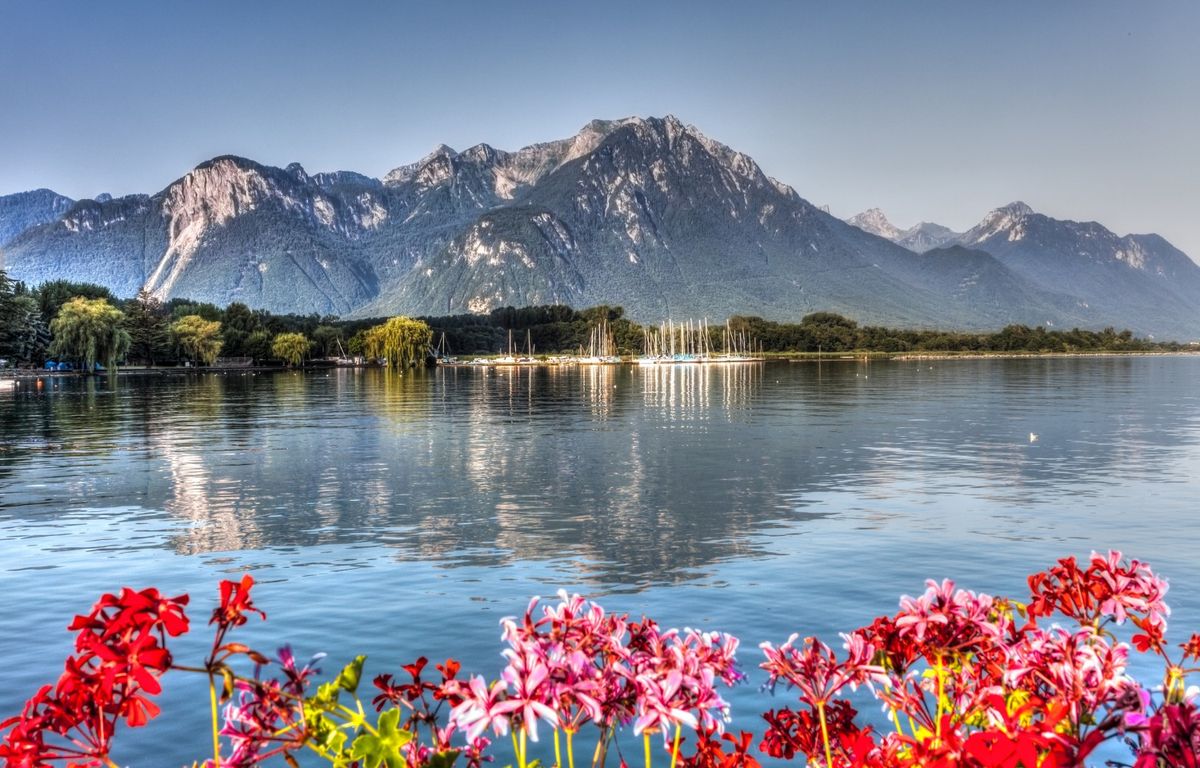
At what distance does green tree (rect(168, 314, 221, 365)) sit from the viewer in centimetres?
17988

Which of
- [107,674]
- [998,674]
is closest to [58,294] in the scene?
[107,674]

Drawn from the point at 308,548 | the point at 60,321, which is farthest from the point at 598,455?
the point at 60,321

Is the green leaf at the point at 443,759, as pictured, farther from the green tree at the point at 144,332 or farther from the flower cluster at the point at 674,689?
the green tree at the point at 144,332

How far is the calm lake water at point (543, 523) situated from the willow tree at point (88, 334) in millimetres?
93747

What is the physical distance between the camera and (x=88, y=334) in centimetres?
13538

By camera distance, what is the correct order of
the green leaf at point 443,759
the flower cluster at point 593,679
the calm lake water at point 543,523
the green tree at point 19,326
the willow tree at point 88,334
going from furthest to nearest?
the willow tree at point 88,334 → the green tree at point 19,326 → the calm lake water at point 543,523 → the green leaf at point 443,759 → the flower cluster at point 593,679

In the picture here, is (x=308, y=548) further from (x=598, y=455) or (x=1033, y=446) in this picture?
(x=1033, y=446)

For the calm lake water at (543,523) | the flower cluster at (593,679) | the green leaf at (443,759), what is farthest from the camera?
the calm lake water at (543,523)

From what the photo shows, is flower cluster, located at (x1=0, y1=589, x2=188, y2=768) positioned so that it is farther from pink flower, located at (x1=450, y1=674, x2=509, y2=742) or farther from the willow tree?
the willow tree

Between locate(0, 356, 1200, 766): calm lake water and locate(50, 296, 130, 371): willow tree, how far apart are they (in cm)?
9375

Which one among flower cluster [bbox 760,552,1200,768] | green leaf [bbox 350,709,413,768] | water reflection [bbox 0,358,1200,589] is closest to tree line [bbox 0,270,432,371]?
water reflection [bbox 0,358,1200,589]

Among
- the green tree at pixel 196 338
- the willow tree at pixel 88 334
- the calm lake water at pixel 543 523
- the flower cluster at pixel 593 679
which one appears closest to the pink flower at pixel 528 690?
the flower cluster at pixel 593 679

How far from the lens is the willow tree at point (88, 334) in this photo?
13475cm

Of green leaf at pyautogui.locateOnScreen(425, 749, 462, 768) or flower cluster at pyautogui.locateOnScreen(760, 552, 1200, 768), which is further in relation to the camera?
green leaf at pyautogui.locateOnScreen(425, 749, 462, 768)
